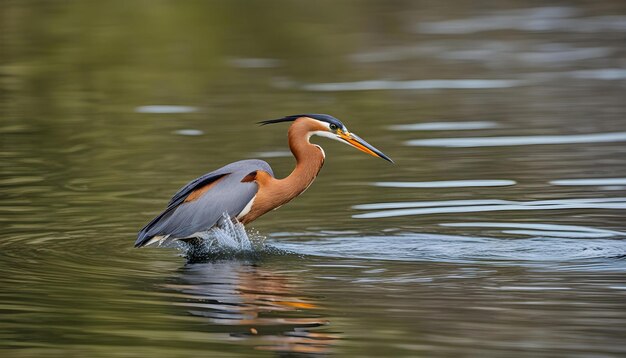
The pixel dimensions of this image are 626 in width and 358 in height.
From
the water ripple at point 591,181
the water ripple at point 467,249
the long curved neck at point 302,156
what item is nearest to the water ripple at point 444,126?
the water ripple at point 591,181

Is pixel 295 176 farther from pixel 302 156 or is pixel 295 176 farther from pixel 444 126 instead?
pixel 444 126

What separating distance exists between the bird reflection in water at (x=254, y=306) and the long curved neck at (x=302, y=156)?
2.66 ft

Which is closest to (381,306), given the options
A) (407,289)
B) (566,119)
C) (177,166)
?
(407,289)

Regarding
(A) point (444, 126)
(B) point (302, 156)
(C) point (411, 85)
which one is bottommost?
(A) point (444, 126)

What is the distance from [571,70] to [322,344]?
14.3 m

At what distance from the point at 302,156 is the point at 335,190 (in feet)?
6.99

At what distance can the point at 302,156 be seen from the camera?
36.8 ft

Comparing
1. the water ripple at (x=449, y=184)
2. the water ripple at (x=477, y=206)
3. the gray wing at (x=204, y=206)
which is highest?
the gray wing at (x=204, y=206)

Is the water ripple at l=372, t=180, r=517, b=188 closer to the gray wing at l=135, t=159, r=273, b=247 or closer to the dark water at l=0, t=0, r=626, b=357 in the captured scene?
the dark water at l=0, t=0, r=626, b=357

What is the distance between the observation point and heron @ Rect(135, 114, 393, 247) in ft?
35.6

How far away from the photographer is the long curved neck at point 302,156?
36.6ft

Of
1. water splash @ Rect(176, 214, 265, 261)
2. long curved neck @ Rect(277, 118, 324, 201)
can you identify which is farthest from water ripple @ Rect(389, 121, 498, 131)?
water splash @ Rect(176, 214, 265, 261)

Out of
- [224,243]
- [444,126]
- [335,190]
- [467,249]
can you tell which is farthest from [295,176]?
[444,126]

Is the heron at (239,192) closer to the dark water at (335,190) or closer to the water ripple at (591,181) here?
the dark water at (335,190)
